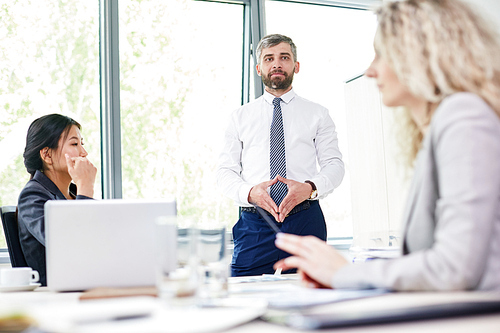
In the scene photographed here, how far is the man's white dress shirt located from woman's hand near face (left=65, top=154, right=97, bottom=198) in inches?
34.6

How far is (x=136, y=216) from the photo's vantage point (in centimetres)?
132

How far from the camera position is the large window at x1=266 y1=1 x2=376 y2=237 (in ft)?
14.2

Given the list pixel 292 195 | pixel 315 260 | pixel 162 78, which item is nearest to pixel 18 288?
pixel 315 260

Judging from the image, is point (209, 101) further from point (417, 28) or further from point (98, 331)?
point (98, 331)

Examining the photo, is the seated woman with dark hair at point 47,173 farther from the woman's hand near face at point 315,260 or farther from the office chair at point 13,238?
the woman's hand near face at point 315,260

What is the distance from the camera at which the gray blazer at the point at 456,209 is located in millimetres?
859

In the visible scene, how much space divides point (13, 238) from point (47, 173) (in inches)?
16.5

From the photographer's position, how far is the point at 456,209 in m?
0.87

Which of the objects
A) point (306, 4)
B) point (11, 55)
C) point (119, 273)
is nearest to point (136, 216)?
point (119, 273)

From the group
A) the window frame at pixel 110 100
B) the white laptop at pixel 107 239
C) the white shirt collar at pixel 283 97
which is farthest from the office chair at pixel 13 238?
the white shirt collar at pixel 283 97

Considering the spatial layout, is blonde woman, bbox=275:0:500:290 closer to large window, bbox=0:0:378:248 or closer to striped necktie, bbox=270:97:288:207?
striped necktie, bbox=270:97:288:207

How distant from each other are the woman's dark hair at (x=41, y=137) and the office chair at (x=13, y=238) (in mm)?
329

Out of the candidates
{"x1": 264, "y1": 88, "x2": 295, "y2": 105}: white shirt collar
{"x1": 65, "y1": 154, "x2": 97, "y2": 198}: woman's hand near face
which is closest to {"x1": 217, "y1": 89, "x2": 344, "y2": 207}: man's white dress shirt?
{"x1": 264, "y1": 88, "x2": 295, "y2": 105}: white shirt collar

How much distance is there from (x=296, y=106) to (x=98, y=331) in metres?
2.64
